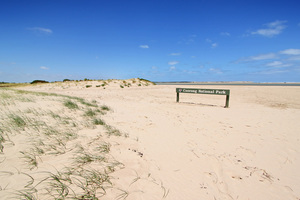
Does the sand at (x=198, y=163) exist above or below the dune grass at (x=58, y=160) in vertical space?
below

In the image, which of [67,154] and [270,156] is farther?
[270,156]

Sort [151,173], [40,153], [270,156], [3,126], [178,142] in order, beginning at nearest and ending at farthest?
1. [151,173]
2. [40,153]
3. [270,156]
4. [3,126]
5. [178,142]

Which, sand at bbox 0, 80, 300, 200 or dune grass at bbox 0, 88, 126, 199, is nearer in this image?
dune grass at bbox 0, 88, 126, 199

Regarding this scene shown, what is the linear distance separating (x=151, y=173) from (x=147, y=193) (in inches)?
19.2

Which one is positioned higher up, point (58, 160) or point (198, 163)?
point (58, 160)

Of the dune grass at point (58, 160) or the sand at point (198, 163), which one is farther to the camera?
the sand at point (198, 163)

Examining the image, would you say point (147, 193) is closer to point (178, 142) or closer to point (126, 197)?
point (126, 197)

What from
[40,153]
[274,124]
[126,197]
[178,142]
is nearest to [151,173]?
[126,197]

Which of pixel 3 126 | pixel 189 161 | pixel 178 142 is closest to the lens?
pixel 189 161

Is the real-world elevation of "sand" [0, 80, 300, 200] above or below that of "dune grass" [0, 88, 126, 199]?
below

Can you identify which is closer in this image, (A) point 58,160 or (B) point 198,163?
(A) point 58,160

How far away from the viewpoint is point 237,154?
3600 mm

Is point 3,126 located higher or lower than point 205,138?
higher

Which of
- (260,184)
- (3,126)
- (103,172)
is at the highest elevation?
(3,126)
